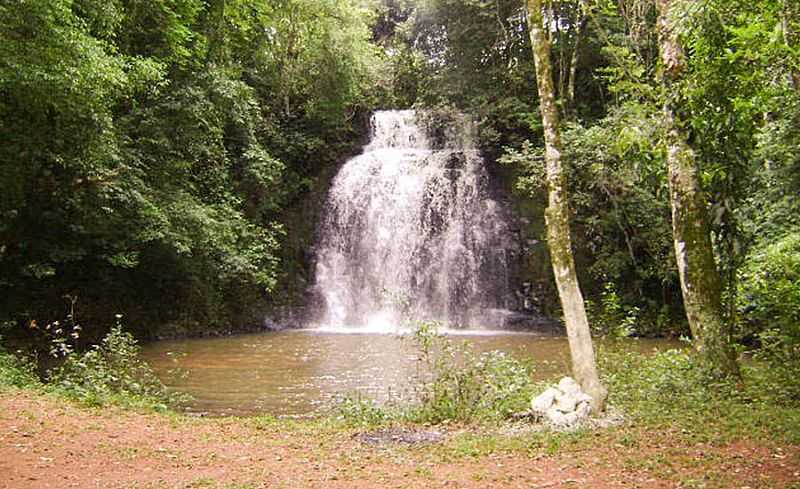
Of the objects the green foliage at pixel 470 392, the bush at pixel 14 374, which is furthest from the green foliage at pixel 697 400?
the bush at pixel 14 374

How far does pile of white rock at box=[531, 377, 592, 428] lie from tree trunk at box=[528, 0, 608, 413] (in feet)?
→ 0.59

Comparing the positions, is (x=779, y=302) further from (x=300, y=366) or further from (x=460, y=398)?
(x=300, y=366)

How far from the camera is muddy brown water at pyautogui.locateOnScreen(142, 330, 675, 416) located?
1030cm

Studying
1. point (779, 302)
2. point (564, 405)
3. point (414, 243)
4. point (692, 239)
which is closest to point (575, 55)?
point (414, 243)

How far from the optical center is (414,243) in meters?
22.7

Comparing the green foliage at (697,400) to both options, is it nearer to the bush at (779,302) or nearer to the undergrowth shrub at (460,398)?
the bush at (779,302)

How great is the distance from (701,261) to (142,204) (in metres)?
12.8

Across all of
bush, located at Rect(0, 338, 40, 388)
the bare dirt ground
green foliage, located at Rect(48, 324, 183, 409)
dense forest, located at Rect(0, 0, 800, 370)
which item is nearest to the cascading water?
dense forest, located at Rect(0, 0, 800, 370)

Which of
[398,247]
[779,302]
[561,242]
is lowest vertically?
[779,302]

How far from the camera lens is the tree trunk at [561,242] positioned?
25.4 ft

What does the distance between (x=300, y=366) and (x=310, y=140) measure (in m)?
13.9

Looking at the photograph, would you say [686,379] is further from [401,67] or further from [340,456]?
[401,67]

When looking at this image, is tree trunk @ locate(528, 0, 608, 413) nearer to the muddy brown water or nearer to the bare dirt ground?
the muddy brown water

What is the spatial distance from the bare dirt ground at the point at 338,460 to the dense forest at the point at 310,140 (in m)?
3.03
